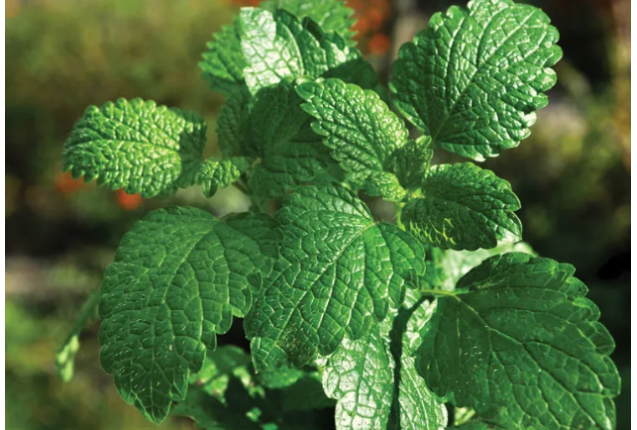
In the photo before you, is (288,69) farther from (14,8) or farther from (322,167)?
(14,8)

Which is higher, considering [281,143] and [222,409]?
[281,143]

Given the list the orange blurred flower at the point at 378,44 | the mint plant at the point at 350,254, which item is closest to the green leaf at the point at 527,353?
the mint plant at the point at 350,254

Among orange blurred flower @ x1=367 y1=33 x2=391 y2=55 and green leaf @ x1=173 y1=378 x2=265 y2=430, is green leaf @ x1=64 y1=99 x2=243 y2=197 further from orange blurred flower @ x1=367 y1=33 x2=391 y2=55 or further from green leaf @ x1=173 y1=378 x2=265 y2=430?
orange blurred flower @ x1=367 y1=33 x2=391 y2=55

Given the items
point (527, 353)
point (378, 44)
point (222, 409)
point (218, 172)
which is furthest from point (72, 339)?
point (378, 44)

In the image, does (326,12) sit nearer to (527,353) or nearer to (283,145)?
(283,145)

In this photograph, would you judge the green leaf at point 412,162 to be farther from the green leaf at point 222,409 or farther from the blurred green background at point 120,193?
the blurred green background at point 120,193

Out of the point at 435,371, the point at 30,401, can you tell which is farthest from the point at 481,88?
the point at 30,401
